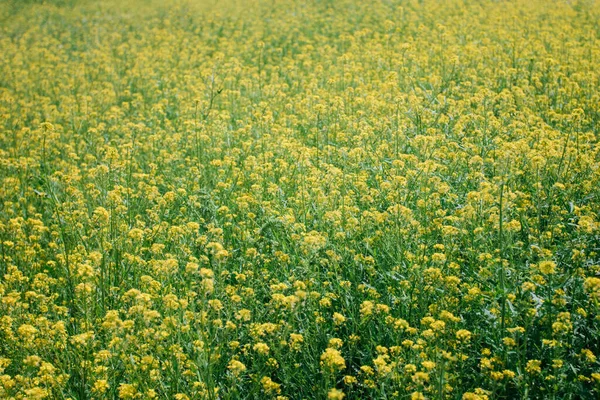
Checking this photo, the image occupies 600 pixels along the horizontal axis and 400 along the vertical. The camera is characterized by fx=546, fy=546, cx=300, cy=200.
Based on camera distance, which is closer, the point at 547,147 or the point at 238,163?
the point at 547,147

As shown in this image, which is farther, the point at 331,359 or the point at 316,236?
the point at 316,236

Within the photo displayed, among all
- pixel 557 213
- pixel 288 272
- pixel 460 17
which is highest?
pixel 460 17

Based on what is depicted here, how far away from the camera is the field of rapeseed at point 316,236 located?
3416mm

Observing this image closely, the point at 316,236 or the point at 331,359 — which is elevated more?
the point at 316,236

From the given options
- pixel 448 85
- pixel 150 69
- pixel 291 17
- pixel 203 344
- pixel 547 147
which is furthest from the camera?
pixel 291 17

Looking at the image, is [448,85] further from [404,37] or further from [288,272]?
[288,272]

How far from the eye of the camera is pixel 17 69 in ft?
35.1

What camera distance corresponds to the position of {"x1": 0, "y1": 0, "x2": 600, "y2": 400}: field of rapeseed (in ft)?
11.2

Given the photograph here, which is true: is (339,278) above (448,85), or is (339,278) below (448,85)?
below

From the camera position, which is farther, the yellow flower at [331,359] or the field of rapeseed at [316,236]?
the field of rapeseed at [316,236]

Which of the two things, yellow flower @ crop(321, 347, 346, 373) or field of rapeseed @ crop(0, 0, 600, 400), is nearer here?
yellow flower @ crop(321, 347, 346, 373)

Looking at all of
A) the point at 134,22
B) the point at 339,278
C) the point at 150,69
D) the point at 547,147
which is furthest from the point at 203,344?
the point at 134,22

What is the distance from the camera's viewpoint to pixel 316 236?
13.6 ft

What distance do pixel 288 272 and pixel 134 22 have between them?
13022mm
